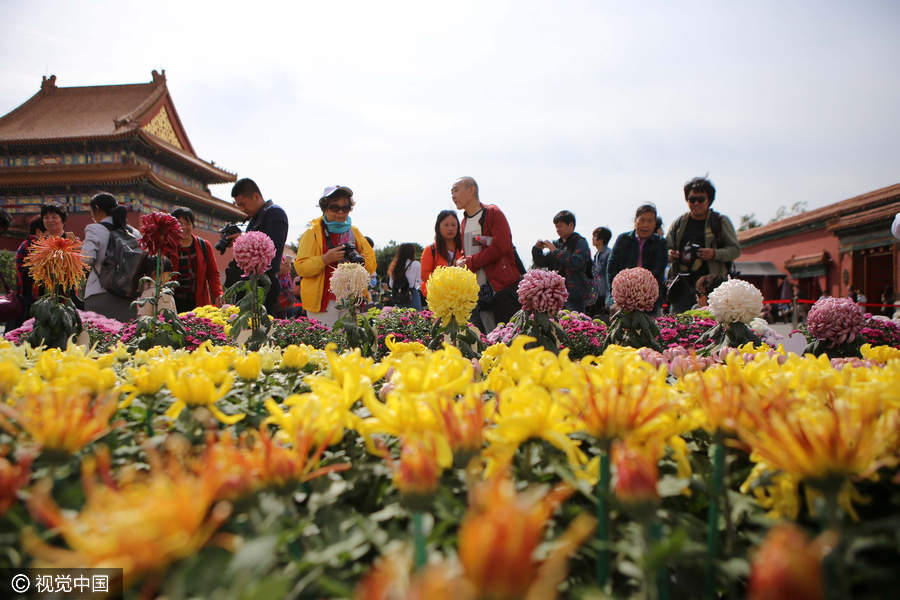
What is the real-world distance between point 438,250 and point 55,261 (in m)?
2.69

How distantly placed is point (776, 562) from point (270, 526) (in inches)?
18.1

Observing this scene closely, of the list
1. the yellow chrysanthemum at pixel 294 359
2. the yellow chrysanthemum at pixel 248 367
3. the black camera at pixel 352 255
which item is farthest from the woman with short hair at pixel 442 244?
the yellow chrysanthemum at pixel 248 367

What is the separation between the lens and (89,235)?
3834 mm

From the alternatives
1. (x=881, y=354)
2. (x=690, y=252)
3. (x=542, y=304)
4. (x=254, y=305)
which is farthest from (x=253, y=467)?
(x=690, y=252)

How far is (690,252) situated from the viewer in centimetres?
391

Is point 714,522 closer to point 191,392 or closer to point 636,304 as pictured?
point 191,392

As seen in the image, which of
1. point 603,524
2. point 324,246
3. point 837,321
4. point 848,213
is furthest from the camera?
point 848,213

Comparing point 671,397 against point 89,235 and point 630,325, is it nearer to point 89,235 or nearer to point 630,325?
point 630,325

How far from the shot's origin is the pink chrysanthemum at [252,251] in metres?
2.59

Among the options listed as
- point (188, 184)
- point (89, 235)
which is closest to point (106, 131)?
point (188, 184)

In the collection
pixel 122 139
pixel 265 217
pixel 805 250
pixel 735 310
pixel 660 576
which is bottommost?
pixel 660 576

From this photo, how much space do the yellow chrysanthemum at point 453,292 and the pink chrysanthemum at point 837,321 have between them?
150cm

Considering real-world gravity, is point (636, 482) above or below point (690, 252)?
below

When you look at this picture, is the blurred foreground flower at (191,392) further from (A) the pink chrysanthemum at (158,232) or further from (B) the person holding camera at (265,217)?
(B) the person holding camera at (265,217)
